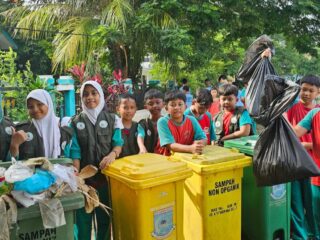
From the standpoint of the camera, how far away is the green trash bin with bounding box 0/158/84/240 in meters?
1.92

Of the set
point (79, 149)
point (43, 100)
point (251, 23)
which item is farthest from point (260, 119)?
point (251, 23)

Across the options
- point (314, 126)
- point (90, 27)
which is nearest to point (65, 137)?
point (314, 126)

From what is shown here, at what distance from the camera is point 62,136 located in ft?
9.34

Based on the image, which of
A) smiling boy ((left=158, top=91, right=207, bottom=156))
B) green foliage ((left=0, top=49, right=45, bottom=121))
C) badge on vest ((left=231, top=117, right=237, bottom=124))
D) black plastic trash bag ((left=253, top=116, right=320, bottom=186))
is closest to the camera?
black plastic trash bag ((left=253, top=116, right=320, bottom=186))

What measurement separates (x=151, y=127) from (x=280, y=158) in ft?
3.96

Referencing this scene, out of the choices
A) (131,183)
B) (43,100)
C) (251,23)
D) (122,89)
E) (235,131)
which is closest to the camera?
(131,183)

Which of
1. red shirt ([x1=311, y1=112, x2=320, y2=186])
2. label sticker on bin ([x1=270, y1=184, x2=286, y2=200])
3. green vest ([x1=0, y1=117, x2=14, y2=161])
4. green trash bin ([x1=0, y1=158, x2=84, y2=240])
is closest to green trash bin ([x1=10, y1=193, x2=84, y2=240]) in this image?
green trash bin ([x1=0, y1=158, x2=84, y2=240])

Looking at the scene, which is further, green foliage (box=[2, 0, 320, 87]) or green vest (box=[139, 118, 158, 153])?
green foliage (box=[2, 0, 320, 87])

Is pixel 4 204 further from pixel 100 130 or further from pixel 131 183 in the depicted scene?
pixel 100 130

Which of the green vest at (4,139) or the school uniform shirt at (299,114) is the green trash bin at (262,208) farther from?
the green vest at (4,139)

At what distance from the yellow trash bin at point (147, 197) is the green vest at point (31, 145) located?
21.7 inches

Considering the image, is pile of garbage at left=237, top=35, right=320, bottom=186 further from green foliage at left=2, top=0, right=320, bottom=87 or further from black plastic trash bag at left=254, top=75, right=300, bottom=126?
green foliage at left=2, top=0, right=320, bottom=87

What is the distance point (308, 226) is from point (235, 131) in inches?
43.6

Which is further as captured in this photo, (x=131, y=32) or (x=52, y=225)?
(x=131, y=32)
